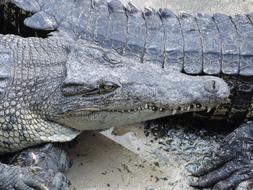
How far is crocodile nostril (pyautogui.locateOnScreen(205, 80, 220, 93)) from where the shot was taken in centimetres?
380

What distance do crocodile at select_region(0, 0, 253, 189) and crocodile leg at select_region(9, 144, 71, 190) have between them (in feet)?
0.19

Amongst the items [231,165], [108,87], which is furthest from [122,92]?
[231,165]

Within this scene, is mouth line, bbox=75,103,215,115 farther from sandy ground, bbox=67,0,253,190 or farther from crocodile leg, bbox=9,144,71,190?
sandy ground, bbox=67,0,253,190

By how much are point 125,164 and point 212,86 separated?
81cm

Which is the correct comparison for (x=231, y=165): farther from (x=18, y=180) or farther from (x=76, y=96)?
(x=18, y=180)

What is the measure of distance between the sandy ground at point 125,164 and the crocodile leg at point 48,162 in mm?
206

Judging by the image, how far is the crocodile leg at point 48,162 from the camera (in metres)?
3.84

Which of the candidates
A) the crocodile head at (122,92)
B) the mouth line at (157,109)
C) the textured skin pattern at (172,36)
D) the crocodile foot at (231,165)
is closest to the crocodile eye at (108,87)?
the crocodile head at (122,92)

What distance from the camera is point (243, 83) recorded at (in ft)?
13.8

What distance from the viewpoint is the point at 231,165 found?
4082mm

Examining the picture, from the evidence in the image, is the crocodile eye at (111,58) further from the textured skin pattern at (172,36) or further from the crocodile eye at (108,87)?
A: the textured skin pattern at (172,36)

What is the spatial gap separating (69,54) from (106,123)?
1.51 feet

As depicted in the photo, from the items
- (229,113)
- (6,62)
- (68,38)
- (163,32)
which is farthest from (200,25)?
(6,62)

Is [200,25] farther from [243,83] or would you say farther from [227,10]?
[227,10]
